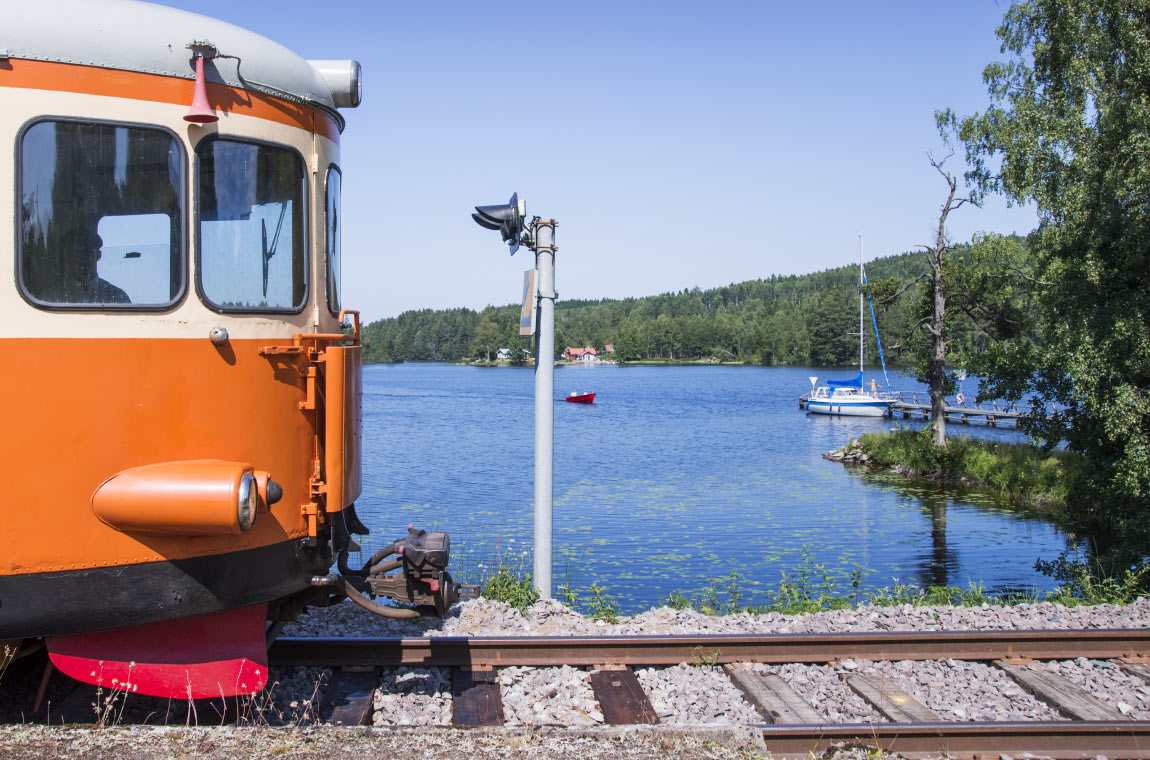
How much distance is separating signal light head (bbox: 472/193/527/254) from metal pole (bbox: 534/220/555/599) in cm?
29

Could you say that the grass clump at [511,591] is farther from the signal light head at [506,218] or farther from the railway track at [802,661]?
the signal light head at [506,218]

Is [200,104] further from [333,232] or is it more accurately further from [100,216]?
[333,232]

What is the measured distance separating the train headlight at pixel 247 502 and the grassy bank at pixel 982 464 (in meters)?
23.7

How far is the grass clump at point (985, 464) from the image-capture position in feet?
85.7

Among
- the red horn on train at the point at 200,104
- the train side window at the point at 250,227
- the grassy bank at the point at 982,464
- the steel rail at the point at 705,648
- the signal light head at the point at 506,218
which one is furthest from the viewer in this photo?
the grassy bank at the point at 982,464

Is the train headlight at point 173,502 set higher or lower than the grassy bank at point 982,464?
higher

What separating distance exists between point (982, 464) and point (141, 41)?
3015 centimetres

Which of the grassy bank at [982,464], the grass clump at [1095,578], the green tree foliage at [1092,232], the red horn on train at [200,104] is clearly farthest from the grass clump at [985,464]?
the red horn on train at [200,104]

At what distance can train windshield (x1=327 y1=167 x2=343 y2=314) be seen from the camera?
5406 mm

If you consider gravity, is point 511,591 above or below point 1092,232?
below

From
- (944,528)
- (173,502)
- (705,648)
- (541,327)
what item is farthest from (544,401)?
(944,528)

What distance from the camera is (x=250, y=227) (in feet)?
15.8

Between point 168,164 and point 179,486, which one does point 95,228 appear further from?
point 179,486

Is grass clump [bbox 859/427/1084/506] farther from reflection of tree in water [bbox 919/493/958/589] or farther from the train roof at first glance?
the train roof
